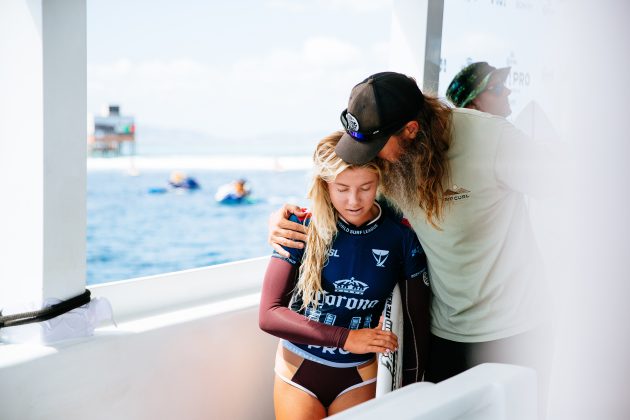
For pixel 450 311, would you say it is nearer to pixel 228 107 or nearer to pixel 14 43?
pixel 14 43

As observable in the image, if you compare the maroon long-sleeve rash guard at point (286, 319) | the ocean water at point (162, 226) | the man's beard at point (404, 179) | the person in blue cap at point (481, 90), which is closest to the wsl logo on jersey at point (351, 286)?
the maroon long-sleeve rash guard at point (286, 319)

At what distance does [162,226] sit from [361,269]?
30.7m

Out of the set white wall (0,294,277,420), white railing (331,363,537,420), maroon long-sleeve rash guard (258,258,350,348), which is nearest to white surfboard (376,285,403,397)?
maroon long-sleeve rash guard (258,258,350,348)

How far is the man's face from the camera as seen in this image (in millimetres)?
2143

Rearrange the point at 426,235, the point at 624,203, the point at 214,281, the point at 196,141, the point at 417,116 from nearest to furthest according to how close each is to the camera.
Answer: the point at 624,203 < the point at 417,116 < the point at 426,235 < the point at 214,281 < the point at 196,141

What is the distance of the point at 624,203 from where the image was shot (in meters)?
0.45

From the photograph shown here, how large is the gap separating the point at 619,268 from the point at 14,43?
1.71m

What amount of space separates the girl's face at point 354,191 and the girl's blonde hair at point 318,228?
0.03 meters

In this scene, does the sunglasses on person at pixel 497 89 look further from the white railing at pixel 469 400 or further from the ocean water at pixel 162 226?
the ocean water at pixel 162 226

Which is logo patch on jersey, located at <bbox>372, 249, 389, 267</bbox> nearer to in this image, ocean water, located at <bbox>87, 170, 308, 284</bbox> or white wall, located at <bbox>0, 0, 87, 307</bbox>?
white wall, located at <bbox>0, 0, 87, 307</bbox>

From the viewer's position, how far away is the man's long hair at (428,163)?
4.94 ft

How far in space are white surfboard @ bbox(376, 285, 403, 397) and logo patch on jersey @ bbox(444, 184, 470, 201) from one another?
344 mm

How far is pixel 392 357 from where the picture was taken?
1.60 m

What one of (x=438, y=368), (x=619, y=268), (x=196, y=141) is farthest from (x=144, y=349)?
(x=196, y=141)
